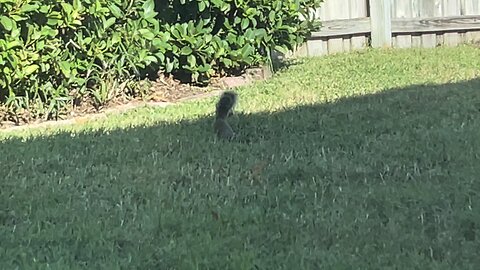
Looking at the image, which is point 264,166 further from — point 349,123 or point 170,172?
point 349,123

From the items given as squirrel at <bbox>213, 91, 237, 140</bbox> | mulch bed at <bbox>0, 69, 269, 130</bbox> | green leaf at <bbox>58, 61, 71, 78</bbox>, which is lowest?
mulch bed at <bbox>0, 69, 269, 130</bbox>

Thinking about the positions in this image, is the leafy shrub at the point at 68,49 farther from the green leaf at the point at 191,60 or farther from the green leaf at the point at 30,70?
the green leaf at the point at 191,60

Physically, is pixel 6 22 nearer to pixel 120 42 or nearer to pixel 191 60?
pixel 120 42

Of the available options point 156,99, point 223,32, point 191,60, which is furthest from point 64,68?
point 223,32

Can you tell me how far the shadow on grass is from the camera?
3385 mm

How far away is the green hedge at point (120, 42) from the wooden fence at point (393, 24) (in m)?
1.86

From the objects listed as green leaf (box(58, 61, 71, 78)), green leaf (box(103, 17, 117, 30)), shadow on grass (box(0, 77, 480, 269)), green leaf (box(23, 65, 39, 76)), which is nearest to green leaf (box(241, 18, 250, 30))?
green leaf (box(103, 17, 117, 30))

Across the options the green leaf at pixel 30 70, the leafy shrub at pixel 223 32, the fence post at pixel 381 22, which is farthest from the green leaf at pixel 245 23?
the fence post at pixel 381 22

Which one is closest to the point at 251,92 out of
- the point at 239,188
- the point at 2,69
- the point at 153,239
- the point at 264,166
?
the point at 2,69

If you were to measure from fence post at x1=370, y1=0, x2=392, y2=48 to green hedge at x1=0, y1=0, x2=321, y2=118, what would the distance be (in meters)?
2.08

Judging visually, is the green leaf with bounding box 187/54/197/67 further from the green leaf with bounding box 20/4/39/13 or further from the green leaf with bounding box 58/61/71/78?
the green leaf with bounding box 20/4/39/13

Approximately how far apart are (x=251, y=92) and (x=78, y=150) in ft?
9.08

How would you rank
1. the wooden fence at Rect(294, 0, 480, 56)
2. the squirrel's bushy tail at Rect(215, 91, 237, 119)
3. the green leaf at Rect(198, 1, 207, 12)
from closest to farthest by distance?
the squirrel's bushy tail at Rect(215, 91, 237, 119), the green leaf at Rect(198, 1, 207, 12), the wooden fence at Rect(294, 0, 480, 56)

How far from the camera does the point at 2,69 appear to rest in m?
6.53
